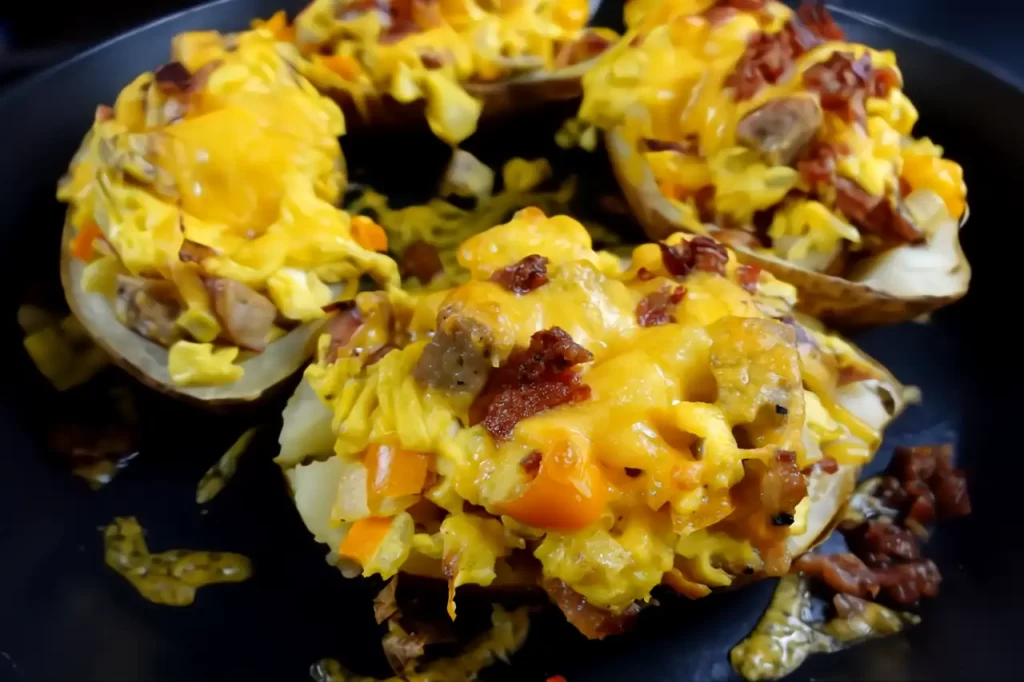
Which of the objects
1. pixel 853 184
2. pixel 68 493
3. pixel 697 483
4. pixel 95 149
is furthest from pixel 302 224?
pixel 853 184

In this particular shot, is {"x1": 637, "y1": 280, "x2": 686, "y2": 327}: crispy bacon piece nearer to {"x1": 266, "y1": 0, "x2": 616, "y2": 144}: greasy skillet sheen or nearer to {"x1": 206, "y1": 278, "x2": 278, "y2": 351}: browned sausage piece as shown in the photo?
{"x1": 206, "y1": 278, "x2": 278, "y2": 351}: browned sausage piece

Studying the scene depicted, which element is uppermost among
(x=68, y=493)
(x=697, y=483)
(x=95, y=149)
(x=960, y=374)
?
(x=95, y=149)

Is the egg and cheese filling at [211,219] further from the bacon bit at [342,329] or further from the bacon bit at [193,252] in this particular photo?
the bacon bit at [342,329]

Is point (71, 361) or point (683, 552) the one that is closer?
point (683, 552)

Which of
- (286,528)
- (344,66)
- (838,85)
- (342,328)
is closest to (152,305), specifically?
(342,328)

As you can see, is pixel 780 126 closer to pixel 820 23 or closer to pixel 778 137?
pixel 778 137

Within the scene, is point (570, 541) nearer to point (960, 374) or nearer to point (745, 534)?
A: point (745, 534)

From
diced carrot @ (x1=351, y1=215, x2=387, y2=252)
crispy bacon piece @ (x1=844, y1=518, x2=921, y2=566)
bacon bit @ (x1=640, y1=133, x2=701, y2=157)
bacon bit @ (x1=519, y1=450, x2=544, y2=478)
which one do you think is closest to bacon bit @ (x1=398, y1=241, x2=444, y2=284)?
diced carrot @ (x1=351, y1=215, x2=387, y2=252)

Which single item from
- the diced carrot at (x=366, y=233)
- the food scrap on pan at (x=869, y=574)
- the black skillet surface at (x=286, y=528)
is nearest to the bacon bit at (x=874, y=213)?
the black skillet surface at (x=286, y=528)
